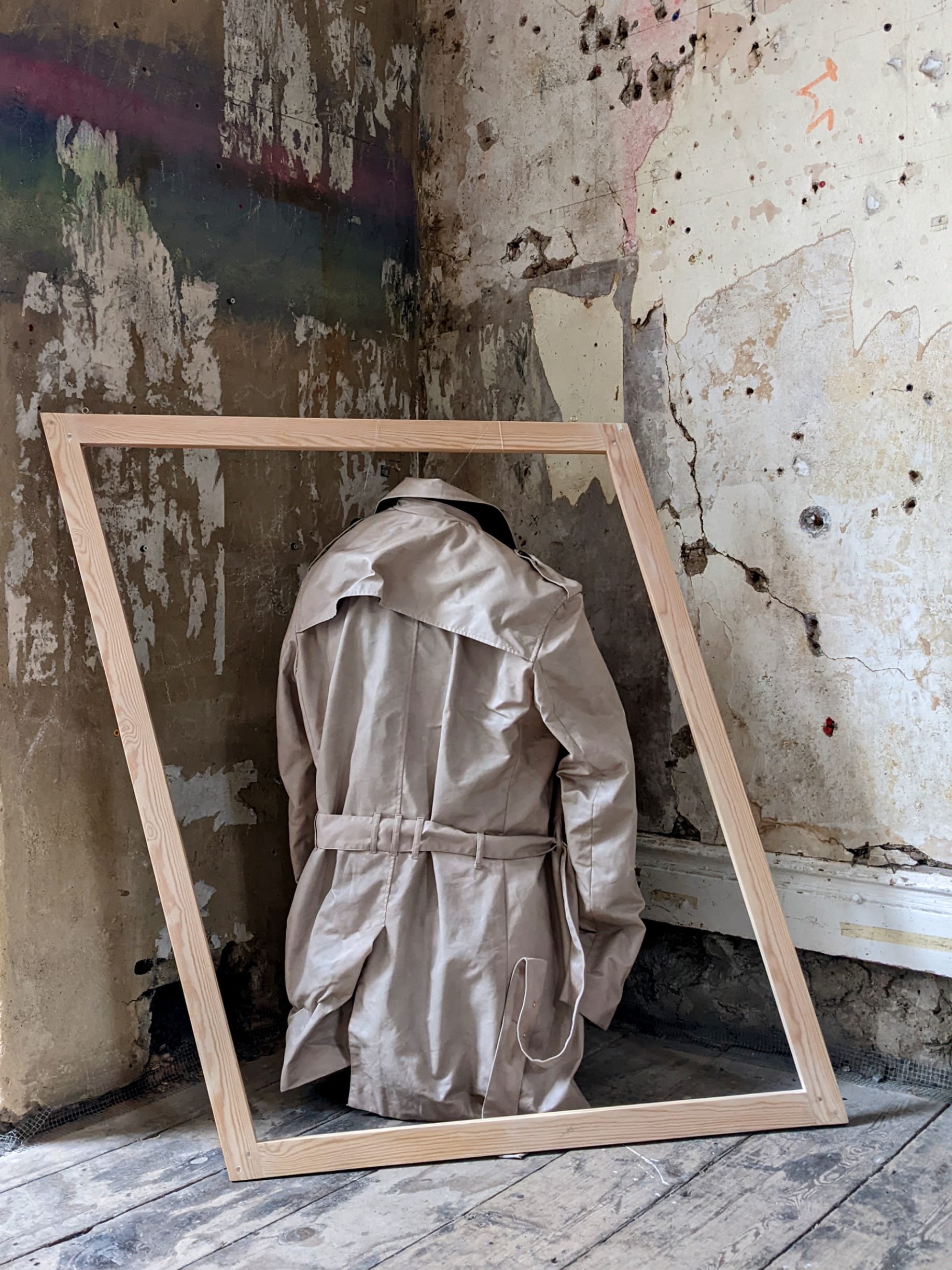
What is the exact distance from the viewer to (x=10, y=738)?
189cm

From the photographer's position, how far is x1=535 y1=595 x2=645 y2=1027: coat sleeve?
192 centimetres

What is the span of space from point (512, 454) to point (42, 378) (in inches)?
41.3

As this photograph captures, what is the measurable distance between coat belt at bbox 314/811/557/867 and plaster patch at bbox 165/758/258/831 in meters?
0.36

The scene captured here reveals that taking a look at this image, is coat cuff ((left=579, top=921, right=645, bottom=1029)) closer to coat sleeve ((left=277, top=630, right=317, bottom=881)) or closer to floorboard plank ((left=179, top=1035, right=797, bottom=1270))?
floorboard plank ((left=179, top=1035, right=797, bottom=1270))

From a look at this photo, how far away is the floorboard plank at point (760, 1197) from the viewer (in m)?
1.51

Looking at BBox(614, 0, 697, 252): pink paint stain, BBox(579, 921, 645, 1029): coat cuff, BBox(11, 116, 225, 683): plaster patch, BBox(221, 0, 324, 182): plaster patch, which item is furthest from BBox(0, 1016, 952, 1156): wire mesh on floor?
BBox(221, 0, 324, 182): plaster patch

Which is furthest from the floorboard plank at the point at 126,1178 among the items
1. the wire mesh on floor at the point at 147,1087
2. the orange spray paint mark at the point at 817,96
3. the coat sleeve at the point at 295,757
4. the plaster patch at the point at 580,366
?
the orange spray paint mark at the point at 817,96

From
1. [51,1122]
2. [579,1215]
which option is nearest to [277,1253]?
[579,1215]

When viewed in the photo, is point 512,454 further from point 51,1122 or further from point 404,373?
point 51,1122

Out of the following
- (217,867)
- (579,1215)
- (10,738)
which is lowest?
(579,1215)

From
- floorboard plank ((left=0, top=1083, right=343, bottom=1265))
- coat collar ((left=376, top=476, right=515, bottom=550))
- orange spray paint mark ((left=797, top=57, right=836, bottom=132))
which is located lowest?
floorboard plank ((left=0, top=1083, right=343, bottom=1265))

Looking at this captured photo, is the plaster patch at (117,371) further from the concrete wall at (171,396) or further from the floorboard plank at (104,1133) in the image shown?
the floorboard plank at (104,1133)

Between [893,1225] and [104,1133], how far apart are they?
1.30 metres

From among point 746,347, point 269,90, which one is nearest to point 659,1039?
point 746,347
